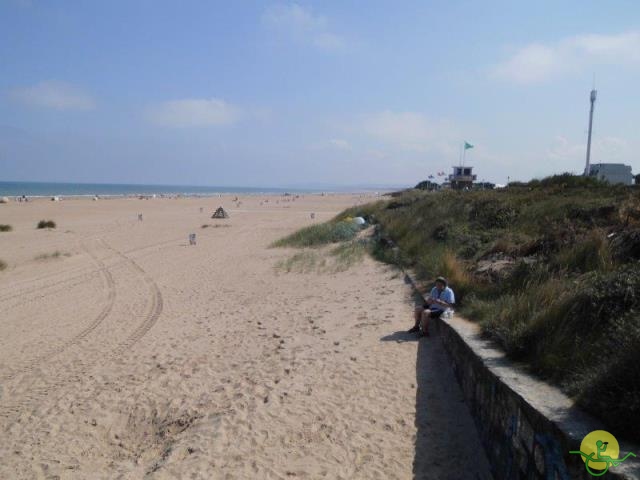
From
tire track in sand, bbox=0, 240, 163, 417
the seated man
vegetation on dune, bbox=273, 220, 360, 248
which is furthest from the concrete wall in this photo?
vegetation on dune, bbox=273, 220, 360, 248

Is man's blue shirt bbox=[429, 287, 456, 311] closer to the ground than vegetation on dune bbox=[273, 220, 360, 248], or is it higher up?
higher up

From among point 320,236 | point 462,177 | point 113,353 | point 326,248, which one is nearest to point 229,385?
point 113,353

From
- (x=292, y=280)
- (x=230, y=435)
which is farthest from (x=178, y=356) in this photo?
(x=292, y=280)

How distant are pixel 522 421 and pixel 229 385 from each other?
3.40m

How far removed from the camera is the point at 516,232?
9570mm

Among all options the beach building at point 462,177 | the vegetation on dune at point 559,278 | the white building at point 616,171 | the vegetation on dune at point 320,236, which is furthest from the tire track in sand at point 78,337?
the beach building at point 462,177

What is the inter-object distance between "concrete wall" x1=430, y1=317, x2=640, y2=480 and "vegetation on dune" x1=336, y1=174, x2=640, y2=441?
6.3 inches

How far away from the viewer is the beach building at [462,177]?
3509 centimetres

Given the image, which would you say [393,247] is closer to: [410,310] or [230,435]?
[410,310]

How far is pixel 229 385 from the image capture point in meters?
5.82

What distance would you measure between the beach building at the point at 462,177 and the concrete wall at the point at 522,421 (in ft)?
101

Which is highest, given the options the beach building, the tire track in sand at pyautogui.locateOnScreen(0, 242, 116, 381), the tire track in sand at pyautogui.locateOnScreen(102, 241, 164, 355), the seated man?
the beach building

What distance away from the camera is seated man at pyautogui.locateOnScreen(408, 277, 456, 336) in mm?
6810

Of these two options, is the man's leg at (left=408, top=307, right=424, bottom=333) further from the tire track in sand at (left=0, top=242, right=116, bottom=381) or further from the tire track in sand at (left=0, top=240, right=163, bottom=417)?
the tire track in sand at (left=0, top=242, right=116, bottom=381)
